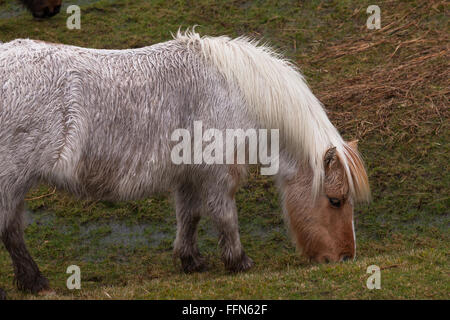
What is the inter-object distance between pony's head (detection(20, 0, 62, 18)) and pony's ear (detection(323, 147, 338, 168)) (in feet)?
25.8

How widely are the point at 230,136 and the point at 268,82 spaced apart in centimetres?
61

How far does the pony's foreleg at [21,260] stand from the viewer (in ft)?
19.2

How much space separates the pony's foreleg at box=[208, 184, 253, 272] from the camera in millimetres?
6199

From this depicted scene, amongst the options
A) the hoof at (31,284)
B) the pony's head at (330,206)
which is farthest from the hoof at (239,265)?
the hoof at (31,284)

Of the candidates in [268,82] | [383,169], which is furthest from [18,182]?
[383,169]

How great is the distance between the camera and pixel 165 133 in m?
5.93

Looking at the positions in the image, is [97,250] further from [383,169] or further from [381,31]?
[381,31]

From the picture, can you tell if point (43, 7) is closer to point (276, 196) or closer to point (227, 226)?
point (276, 196)

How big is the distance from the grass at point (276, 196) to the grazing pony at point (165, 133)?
0.50m

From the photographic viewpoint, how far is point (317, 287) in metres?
5.42

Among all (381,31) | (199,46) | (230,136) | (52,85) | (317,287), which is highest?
(381,31)

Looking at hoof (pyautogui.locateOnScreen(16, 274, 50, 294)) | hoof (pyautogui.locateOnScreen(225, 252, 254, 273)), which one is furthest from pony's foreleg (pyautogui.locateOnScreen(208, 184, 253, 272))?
hoof (pyautogui.locateOnScreen(16, 274, 50, 294))

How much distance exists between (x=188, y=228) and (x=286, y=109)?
151cm

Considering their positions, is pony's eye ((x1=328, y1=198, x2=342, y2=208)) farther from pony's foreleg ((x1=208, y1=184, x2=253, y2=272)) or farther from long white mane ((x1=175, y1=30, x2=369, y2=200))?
pony's foreleg ((x1=208, y1=184, x2=253, y2=272))
